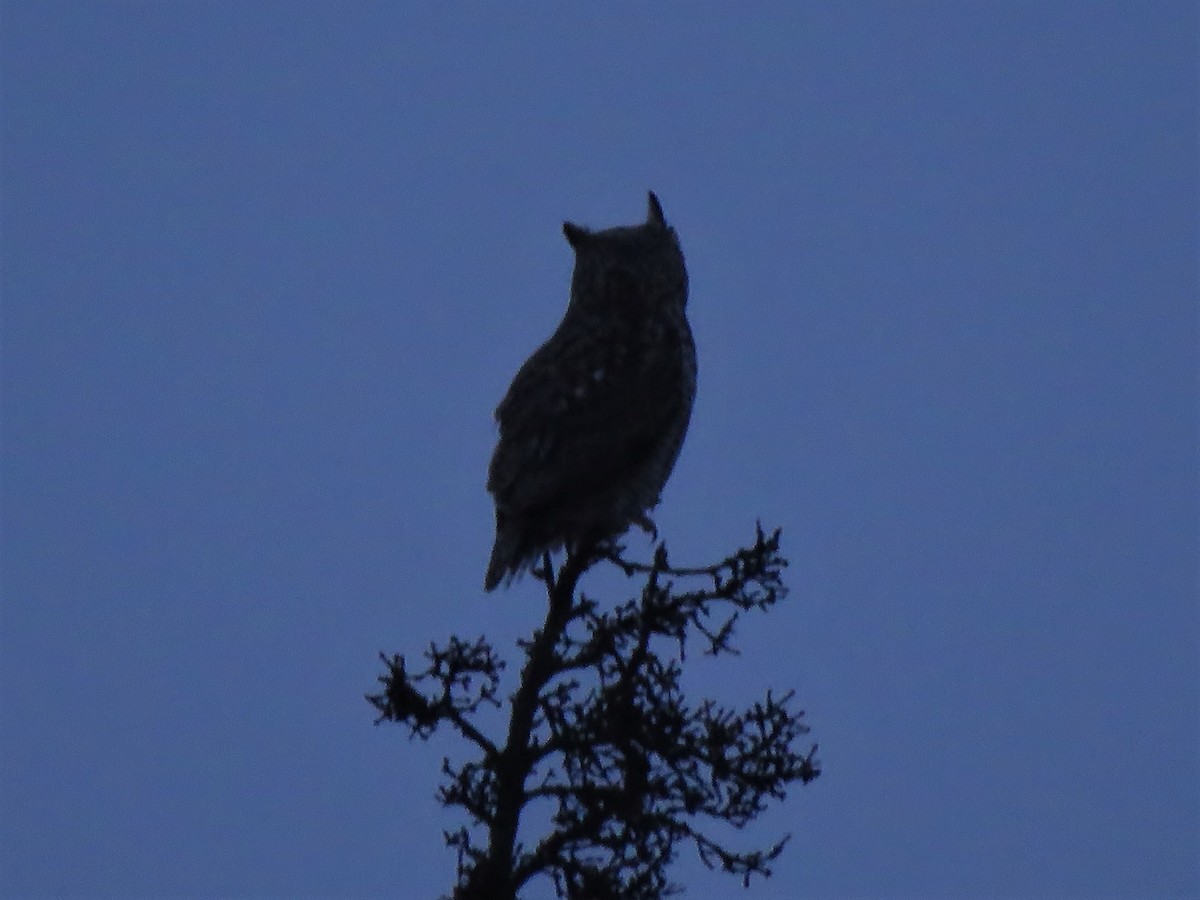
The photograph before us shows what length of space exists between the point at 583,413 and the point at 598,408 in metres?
0.09


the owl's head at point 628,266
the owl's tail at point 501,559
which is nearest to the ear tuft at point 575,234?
the owl's head at point 628,266

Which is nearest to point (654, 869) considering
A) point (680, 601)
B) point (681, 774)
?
point (681, 774)

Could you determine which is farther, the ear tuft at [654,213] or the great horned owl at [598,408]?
the ear tuft at [654,213]

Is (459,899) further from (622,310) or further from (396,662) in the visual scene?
(622,310)

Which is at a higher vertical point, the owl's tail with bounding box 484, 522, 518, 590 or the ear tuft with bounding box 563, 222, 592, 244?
the ear tuft with bounding box 563, 222, 592, 244

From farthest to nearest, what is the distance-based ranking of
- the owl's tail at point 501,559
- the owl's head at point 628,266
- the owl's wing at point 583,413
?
the owl's head at point 628,266, the owl's wing at point 583,413, the owl's tail at point 501,559

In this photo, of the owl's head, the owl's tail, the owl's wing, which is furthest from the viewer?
the owl's head

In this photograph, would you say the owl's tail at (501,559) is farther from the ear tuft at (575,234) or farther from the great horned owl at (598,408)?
the ear tuft at (575,234)

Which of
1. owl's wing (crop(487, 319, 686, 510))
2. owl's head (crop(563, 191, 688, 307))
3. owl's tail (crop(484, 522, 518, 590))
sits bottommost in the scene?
owl's tail (crop(484, 522, 518, 590))

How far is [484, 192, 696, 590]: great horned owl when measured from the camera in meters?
7.60

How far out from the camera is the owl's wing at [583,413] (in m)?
7.68

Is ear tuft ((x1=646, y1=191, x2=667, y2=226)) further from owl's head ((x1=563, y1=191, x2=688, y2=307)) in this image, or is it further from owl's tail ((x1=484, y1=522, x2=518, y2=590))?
owl's tail ((x1=484, y1=522, x2=518, y2=590))

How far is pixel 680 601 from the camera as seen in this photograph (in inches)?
243

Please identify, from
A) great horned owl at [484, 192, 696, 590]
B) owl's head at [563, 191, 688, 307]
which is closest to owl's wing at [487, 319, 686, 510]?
great horned owl at [484, 192, 696, 590]
